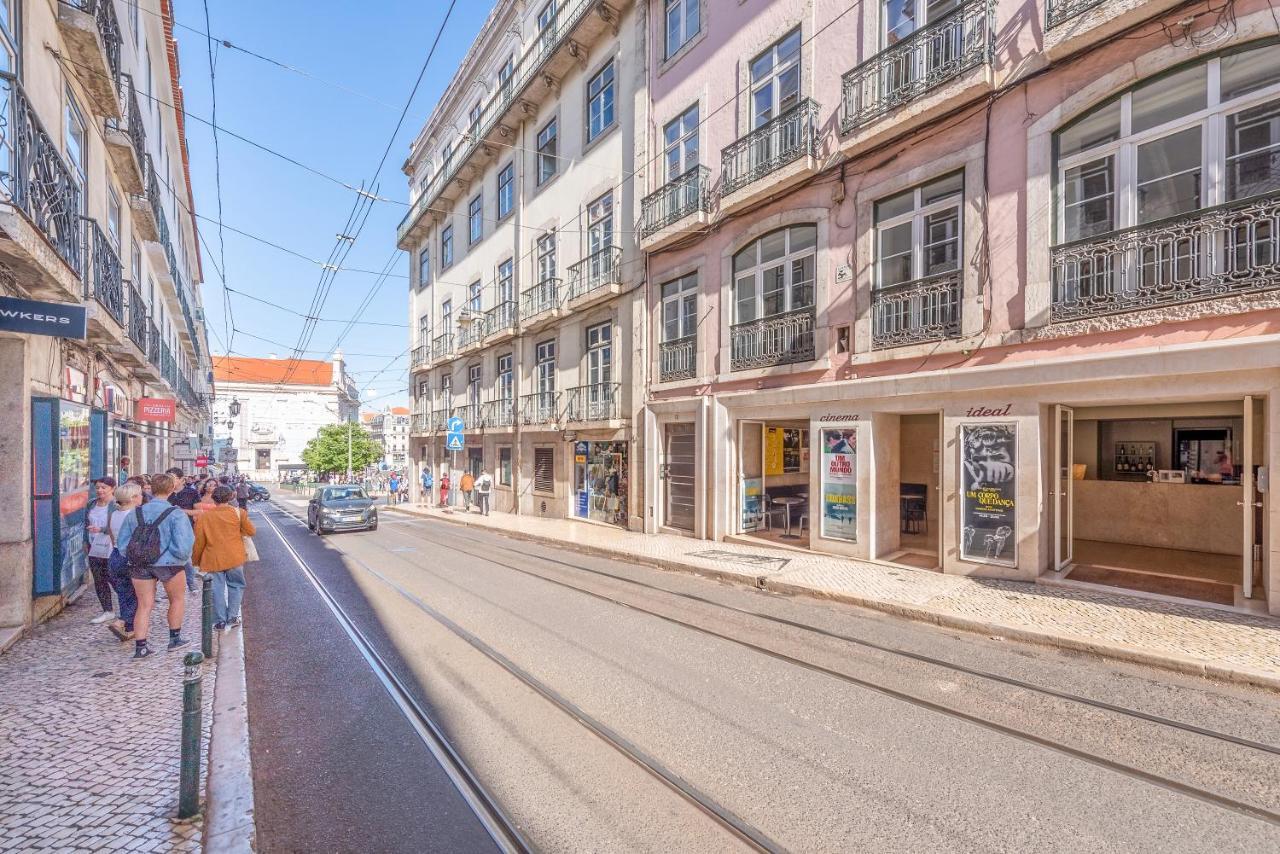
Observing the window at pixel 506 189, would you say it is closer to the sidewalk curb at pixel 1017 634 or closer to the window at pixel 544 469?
the window at pixel 544 469

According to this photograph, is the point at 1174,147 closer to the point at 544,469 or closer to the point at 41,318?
the point at 41,318

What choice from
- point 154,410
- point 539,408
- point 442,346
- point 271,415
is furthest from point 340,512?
point 271,415

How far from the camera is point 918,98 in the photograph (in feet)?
31.2

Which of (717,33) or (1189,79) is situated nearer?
(1189,79)

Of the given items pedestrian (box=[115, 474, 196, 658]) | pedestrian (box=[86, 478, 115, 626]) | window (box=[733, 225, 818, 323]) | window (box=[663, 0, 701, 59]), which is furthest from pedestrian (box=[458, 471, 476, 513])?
pedestrian (box=[115, 474, 196, 658])

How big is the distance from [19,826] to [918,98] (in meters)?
12.6

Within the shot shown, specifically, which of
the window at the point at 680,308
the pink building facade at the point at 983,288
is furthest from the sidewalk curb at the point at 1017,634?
the window at the point at 680,308

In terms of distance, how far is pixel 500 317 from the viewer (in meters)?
22.9

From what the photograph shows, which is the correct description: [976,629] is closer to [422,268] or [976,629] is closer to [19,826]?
[19,826]

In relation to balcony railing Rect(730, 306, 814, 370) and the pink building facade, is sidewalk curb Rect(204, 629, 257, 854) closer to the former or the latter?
the pink building facade

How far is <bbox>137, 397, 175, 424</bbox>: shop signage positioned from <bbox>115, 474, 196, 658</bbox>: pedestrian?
35.5ft

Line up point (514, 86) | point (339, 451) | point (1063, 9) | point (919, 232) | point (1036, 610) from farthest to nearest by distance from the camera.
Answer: point (339, 451) < point (514, 86) < point (919, 232) < point (1063, 9) < point (1036, 610)

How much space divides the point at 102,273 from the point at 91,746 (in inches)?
347

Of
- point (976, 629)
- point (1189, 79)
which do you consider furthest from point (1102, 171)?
point (976, 629)
